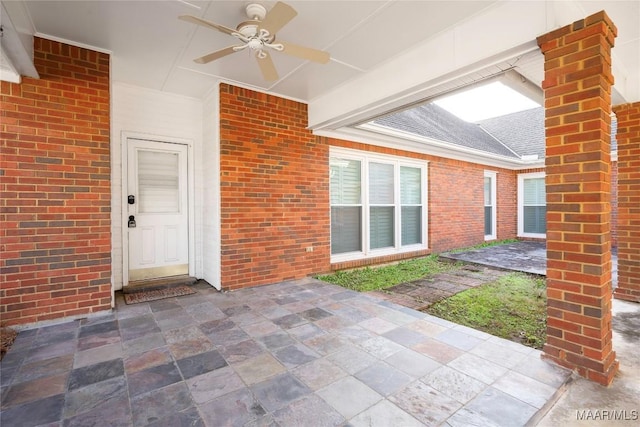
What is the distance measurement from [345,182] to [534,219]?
7.61 meters

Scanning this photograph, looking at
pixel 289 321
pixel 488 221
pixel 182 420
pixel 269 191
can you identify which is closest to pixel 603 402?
pixel 289 321

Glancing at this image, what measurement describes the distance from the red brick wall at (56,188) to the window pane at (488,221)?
374 inches

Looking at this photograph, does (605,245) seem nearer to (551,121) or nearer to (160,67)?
(551,121)

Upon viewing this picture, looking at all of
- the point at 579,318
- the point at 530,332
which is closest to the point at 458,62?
the point at 579,318

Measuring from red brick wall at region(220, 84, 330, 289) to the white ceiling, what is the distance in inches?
28.0

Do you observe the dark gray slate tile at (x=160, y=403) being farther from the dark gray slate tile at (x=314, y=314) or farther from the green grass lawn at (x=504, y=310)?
the green grass lawn at (x=504, y=310)

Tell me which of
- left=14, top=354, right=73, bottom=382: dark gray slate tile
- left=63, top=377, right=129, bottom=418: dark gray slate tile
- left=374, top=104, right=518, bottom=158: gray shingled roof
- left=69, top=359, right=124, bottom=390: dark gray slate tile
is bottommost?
left=63, top=377, right=129, bottom=418: dark gray slate tile

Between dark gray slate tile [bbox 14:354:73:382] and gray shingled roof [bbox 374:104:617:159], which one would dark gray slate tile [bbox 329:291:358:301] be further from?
gray shingled roof [bbox 374:104:617:159]

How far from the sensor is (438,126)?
8.04 m

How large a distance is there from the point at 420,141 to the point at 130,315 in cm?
585

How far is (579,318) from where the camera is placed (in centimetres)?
209

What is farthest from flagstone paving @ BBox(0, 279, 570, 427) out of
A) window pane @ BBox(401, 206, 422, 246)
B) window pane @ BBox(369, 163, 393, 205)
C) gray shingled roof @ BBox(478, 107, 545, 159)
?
gray shingled roof @ BBox(478, 107, 545, 159)

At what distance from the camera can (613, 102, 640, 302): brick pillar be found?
3.66 meters

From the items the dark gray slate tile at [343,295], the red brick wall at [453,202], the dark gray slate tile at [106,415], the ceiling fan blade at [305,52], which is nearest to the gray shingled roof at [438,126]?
the red brick wall at [453,202]
